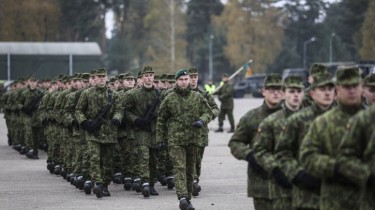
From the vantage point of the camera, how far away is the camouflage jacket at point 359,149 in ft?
23.9

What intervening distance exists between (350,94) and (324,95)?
0.88 metres

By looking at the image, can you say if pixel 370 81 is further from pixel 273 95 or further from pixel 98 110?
pixel 98 110

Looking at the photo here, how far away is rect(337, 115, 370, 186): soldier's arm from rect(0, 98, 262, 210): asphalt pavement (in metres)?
7.90

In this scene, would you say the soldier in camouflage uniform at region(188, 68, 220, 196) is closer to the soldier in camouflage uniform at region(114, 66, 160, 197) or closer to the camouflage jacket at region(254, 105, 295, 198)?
the soldier in camouflage uniform at region(114, 66, 160, 197)

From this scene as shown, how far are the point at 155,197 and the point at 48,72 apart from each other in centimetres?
4938

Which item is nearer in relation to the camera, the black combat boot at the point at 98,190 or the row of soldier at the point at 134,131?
the row of soldier at the point at 134,131

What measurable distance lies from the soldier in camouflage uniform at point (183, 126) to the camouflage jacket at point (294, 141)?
603 cm

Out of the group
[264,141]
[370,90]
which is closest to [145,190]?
[264,141]

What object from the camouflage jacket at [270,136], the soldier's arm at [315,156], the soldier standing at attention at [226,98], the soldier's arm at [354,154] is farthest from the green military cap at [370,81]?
the soldier standing at attention at [226,98]

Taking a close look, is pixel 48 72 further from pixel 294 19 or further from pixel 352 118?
pixel 294 19

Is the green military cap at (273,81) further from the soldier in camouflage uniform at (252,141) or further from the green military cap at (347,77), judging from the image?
the green military cap at (347,77)

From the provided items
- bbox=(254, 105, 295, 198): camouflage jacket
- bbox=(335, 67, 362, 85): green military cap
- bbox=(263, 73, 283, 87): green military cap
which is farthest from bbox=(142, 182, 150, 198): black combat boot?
bbox=(335, 67, 362, 85): green military cap

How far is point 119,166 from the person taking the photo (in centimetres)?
1928

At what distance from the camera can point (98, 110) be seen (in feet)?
57.0
